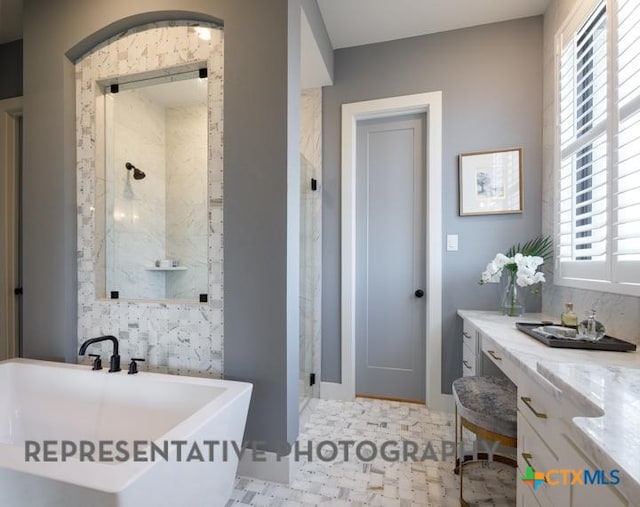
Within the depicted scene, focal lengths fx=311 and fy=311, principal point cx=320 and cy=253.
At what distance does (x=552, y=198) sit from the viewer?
6.86ft

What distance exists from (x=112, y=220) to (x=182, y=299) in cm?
75

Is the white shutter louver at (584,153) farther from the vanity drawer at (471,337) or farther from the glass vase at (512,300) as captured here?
the vanity drawer at (471,337)

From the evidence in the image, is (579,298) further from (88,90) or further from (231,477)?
(88,90)

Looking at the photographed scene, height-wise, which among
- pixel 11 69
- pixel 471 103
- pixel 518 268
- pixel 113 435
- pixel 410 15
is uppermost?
pixel 410 15

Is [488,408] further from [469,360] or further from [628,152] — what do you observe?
[628,152]

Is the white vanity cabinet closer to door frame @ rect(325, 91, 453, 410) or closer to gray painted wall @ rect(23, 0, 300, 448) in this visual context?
door frame @ rect(325, 91, 453, 410)

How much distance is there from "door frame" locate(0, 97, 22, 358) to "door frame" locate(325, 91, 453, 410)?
101 inches

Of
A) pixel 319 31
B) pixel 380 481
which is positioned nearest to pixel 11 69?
pixel 319 31

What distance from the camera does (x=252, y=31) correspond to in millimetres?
1594

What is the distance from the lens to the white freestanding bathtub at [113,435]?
0.82m

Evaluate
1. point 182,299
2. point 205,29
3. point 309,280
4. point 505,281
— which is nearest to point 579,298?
point 505,281

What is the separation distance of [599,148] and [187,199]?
2342mm

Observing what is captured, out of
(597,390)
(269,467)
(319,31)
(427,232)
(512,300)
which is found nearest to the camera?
(597,390)

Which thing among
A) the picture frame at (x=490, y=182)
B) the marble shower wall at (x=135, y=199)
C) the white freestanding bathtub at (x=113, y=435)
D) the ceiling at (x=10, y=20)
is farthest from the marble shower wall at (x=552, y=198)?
the ceiling at (x=10, y=20)
